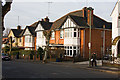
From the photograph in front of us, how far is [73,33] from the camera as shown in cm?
3106

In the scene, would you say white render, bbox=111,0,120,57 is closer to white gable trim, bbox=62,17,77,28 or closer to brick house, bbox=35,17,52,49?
white gable trim, bbox=62,17,77,28

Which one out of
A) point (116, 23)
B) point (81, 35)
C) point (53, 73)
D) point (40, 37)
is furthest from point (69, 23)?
point (53, 73)

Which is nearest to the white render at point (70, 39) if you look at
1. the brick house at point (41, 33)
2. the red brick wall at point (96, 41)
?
the red brick wall at point (96, 41)

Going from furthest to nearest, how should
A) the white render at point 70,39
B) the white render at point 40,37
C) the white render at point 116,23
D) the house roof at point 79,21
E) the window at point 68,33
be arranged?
the white render at point 40,37 → the window at point 68,33 → the white render at point 70,39 → the house roof at point 79,21 → the white render at point 116,23

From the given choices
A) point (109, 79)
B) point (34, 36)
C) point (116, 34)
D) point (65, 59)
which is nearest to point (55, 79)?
point (109, 79)

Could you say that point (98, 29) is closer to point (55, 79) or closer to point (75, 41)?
point (75, 41)

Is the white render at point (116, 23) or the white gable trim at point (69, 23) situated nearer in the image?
the white render at point (116, 23)

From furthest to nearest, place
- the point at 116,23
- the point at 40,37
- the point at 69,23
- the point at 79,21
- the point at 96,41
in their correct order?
the point at 40,37, the point at 96,41, the point at 79,21, the point at 69,23, the point at 116,23

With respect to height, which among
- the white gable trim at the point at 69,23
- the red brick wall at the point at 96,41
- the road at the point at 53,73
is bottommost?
the road at the point at 53,73

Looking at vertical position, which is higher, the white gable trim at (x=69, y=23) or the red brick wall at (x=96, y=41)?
the white gable trim at (x=69, y=23)

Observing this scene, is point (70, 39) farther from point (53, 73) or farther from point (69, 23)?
point (53, 73)

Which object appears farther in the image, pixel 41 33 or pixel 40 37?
pixel 40 37

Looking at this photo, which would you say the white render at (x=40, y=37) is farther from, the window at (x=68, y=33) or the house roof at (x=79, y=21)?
the house roof at (x=79, y=21)

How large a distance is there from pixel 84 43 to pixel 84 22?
395 cm
